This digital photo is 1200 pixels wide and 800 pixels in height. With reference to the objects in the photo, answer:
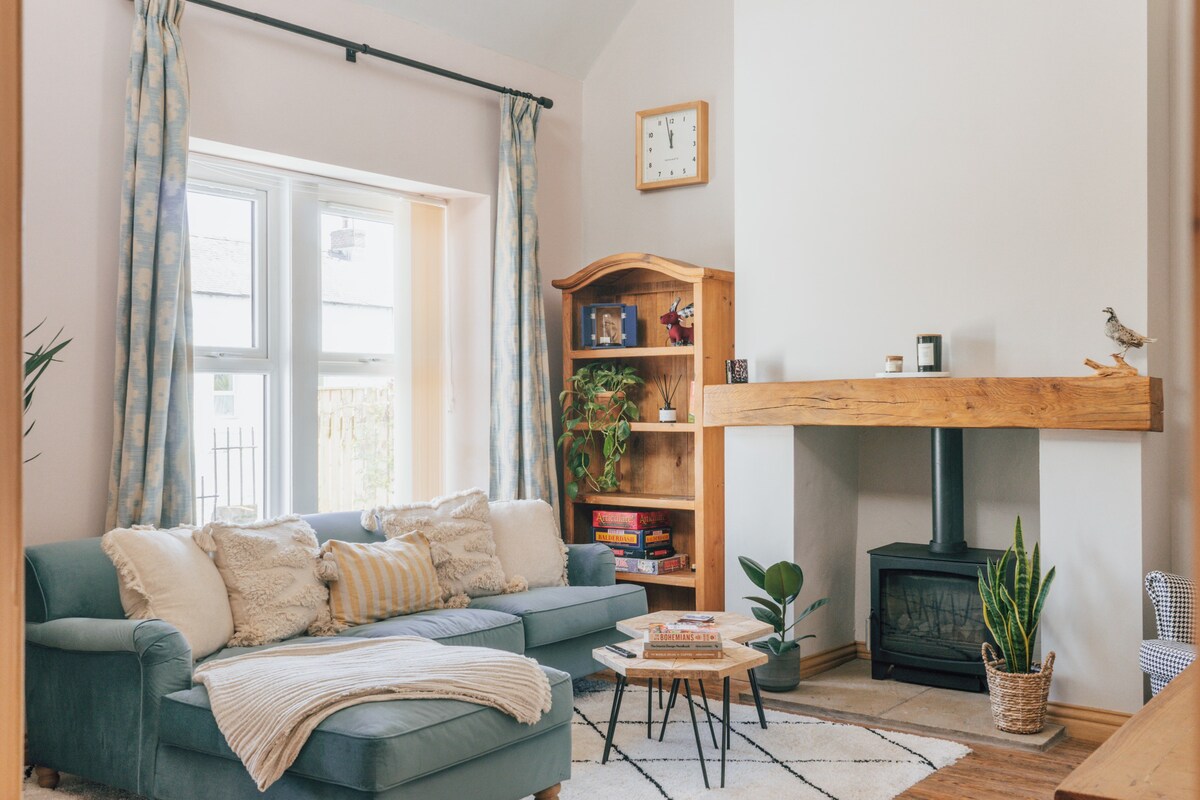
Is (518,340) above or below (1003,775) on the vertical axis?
above

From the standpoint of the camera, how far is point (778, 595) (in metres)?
4.30

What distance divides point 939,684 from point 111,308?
143 inches

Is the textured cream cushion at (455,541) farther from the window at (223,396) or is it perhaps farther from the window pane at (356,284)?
the window pane at (356,284)

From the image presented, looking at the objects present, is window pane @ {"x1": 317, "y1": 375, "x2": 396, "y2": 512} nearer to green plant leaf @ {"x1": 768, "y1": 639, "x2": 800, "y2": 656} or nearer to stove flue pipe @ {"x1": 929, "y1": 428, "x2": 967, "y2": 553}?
green plant leaf @ {"x1": 768, "y1": 639, "x2": 800, "y2": 656}

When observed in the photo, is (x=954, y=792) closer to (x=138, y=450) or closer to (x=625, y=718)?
(x=625, y=718)

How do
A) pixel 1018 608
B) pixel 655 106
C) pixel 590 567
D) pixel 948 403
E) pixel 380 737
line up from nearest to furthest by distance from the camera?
pixel 380 737 < pixel 1018 608 < pixel 948 403 < pixel 590 567 < pixel 655 106

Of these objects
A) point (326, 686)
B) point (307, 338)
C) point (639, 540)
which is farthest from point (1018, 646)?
point (307, 338)

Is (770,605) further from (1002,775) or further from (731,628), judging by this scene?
(1002,775)

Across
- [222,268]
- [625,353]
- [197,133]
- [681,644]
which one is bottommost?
[681,644]

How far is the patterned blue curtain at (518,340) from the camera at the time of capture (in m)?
5.23

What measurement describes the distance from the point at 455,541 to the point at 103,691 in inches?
61.9

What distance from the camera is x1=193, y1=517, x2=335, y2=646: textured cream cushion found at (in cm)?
348

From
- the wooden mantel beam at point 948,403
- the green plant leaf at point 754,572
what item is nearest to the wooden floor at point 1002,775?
the green plant leaf at point 754,572

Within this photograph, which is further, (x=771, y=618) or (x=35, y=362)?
(x=771, y=618)
